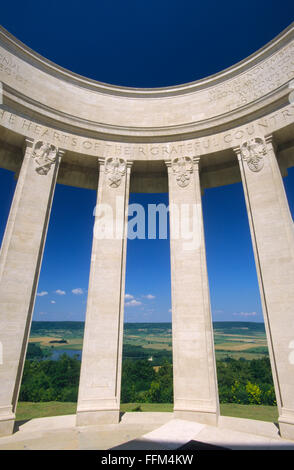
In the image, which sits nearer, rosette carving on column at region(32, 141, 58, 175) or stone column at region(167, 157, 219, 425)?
stone column at region(167, 157, 219, 425)

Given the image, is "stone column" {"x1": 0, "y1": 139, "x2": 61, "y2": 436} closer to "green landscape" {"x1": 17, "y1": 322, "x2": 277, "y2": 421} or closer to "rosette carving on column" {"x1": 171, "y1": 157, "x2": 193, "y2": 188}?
"rosette carving on column" {"x1": 171, "y1": 157, "x2": 193, "y2": 188}

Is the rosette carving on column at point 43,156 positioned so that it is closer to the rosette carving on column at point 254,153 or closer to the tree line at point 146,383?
the rosette carving on column at point 254,153

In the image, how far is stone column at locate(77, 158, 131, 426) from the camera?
63.4 ft

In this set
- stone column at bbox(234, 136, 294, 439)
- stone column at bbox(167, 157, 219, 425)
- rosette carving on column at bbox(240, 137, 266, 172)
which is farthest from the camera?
rosette carving on column at bbox(240, 137, 266, 172)

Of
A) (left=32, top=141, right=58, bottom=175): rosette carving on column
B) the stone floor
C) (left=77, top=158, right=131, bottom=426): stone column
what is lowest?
the stone floor

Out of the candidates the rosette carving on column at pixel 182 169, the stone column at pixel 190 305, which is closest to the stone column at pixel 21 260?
the stone column at pixel 190 305

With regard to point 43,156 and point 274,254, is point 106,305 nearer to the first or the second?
point 274,254

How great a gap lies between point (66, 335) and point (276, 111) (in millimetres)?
132482

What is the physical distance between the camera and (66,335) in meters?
129

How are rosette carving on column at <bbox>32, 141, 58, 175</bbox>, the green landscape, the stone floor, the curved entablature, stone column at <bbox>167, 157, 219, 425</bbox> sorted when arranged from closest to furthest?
the stone floor < stone column at <bbox>167, 157, 219, 425</bbox> < rosette carving on column at <bbox>32, 141, 58, 175</bbox> < the curved entablature < the green landscape

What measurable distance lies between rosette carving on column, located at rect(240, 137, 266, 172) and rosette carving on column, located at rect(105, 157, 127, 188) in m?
12.1

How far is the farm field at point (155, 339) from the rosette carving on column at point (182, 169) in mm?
108941

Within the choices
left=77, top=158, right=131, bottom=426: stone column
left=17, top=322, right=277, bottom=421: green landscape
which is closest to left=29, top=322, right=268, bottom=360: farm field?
left=17, top=322, right=277, bottom=421: green landscape

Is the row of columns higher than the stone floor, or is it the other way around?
the row of columns
